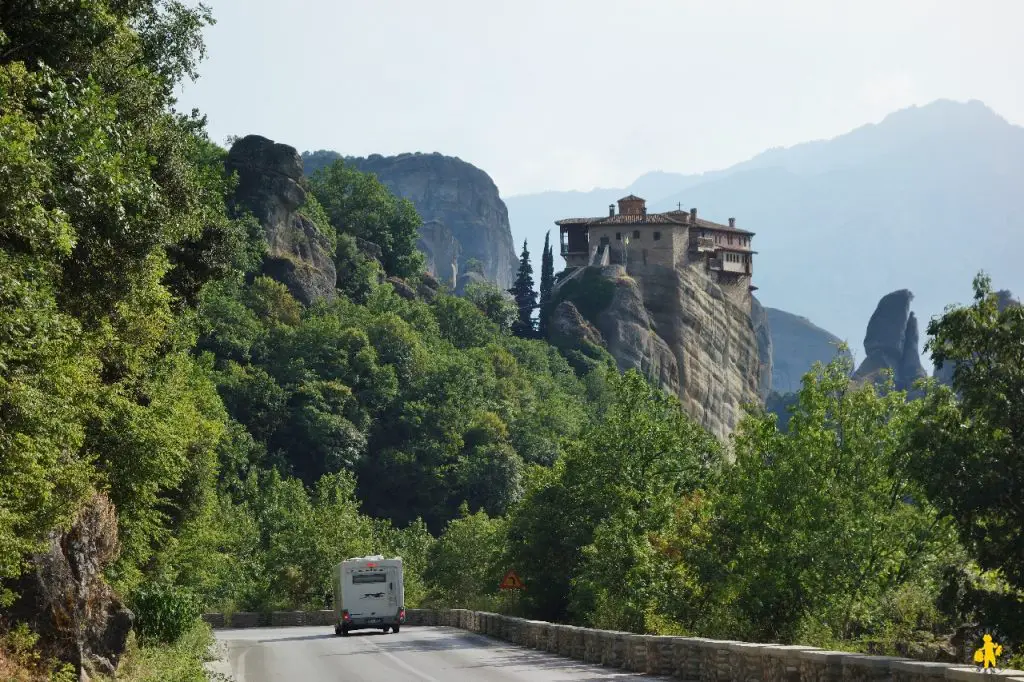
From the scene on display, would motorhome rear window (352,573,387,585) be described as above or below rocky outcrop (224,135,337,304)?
below

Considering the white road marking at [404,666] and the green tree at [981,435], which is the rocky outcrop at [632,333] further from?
the green tree at [981,435]

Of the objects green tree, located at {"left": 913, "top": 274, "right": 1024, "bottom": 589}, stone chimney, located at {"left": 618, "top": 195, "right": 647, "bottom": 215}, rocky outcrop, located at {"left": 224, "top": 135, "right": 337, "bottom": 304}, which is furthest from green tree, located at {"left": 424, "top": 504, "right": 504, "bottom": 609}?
stone chimney, located at {"left": 618, "top": 195, "right": 647, "bottom": 215}

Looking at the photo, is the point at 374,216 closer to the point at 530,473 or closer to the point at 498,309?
the point at 498,309

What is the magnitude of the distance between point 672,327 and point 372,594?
100960 millimetres

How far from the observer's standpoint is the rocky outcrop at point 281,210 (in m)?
128

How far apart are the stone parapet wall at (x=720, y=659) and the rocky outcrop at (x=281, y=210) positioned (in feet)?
289

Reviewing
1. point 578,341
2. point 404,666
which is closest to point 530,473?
point 404,666

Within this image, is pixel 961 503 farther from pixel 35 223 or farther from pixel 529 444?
pixel 529 444

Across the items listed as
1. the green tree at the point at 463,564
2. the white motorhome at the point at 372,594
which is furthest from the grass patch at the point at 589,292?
the white motorhome at the point at 372,594

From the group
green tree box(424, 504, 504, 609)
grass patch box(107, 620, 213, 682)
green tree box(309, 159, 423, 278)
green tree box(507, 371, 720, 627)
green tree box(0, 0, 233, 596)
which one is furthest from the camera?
green tree box(309, 159, 423, 278)

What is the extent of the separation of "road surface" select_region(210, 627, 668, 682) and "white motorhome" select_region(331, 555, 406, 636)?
407 centimetres

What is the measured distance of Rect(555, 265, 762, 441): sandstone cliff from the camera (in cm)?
14575

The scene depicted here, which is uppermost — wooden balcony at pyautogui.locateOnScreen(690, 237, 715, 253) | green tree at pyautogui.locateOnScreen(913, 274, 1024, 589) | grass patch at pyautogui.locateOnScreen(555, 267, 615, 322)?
wooden balcony at pyautogui.locateOnScreen(690, 237, 715, 253)

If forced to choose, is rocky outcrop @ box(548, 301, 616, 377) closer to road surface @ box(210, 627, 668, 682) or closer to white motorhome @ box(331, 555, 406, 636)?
white motorhome @ box(331, 555, 406, 636)
